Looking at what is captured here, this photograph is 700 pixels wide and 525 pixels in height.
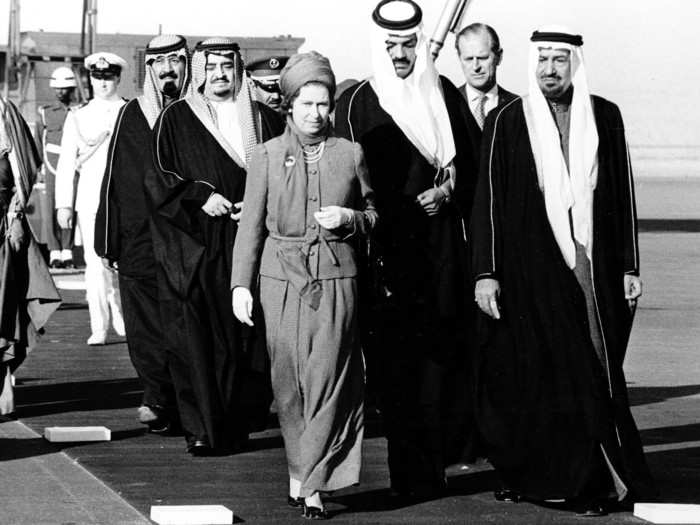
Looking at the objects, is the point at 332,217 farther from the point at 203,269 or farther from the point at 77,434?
the point at 77,434

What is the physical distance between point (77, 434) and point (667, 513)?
10.9 feet

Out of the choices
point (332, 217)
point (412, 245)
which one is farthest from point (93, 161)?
point (332, 217)

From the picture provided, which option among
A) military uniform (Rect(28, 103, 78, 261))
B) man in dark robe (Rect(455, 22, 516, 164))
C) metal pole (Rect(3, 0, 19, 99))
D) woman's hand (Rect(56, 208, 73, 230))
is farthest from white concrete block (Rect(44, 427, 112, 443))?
metal pole (Rect(3, 0, 19, 99))

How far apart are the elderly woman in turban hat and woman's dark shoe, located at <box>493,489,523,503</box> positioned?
0.78 m

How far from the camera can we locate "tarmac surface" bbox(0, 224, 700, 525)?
805 centimetres

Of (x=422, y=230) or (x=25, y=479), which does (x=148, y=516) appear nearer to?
(x=25, y=479)

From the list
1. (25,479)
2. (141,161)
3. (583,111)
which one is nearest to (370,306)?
(583,111)

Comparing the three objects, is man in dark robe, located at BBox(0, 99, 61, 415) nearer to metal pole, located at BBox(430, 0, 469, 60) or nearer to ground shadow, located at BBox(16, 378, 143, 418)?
ground shadow, located at BBox(16, 378, 143, 418)

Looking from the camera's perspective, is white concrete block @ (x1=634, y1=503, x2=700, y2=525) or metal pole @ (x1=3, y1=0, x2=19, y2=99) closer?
white concrete block @ (x1=634, y1=503, x2=700, y2=525)

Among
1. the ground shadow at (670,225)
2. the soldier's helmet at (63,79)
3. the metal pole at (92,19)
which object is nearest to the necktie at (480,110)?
the soldier's helmet at (63,79)

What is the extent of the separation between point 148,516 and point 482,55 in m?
3.35

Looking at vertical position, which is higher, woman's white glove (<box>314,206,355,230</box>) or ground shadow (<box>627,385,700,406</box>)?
woman's white glove (<box>314,206,355,230</box>)

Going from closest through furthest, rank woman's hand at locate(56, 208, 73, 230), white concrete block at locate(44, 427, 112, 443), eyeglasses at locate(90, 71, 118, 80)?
1. white concrete block at locate(44, 427, 112, 443)
2. woman's hand at locate(56, 208, 73, 230)
3. eyeglasses at locate(90, 71, 118, 80)

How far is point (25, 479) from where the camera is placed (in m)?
8.85
